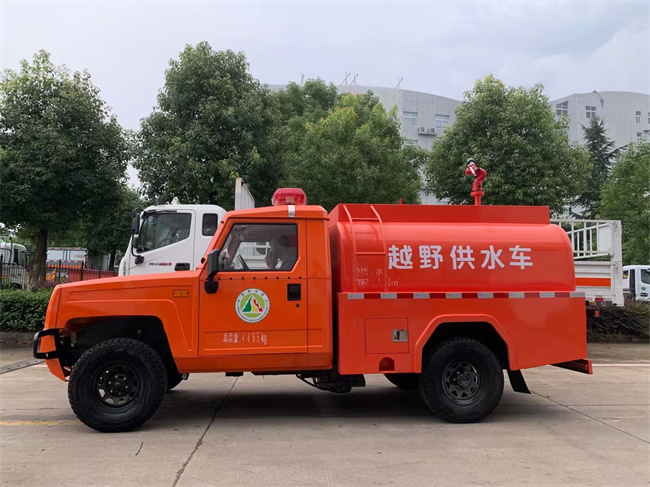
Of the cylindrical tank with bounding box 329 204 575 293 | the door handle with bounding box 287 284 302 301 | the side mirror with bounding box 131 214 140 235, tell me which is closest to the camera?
the door handle with bounding box 287 284 302 301

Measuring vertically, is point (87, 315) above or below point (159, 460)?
above

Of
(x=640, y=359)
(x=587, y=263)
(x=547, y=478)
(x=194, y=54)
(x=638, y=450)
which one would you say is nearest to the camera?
(x=547, y=478)

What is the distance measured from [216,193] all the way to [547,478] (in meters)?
10.5

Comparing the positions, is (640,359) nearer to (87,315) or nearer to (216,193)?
(216,193)

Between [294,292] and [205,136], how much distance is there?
8316 mm

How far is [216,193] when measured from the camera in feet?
43.1

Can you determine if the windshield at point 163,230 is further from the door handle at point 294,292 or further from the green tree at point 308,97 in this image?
the green tree at point 308,97

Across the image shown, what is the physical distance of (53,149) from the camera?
11977 mm

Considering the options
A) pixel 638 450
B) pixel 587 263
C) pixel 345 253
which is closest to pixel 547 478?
pixel 638 450

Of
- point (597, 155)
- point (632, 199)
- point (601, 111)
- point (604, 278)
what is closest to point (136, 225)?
point (604, 278)

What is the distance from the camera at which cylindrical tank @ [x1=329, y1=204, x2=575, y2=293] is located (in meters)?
5.72

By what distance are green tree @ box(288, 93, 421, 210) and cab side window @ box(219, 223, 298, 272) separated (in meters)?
8.54

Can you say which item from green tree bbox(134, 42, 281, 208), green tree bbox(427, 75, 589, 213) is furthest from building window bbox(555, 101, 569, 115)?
green tree bbox(134, 42, 281, 208)

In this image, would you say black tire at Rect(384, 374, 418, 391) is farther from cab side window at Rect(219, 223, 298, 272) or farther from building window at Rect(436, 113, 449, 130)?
building window at Rect(436, 113, 449, 130)
